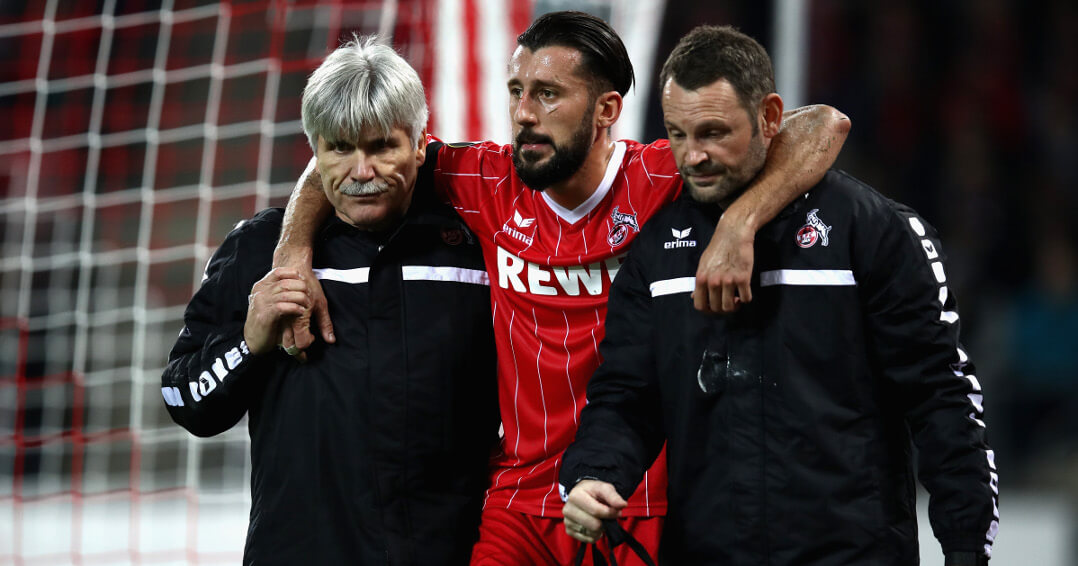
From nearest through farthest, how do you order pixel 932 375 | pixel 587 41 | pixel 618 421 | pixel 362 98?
pixel 932 375 < pixel 618 421 < pixel 362 98 < pixel 587 41

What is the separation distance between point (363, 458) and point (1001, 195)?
7.10 m

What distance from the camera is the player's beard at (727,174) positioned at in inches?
104

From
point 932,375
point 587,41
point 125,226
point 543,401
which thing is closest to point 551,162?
point 587,41

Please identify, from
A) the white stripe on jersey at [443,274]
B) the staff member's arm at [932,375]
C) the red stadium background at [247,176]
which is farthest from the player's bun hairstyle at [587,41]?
the red stadium background at [247,176]

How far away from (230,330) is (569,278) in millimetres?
863

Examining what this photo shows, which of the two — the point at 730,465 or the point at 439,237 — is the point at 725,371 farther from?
the point at 439,237

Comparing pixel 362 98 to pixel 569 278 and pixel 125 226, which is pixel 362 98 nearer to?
pixel 569 278

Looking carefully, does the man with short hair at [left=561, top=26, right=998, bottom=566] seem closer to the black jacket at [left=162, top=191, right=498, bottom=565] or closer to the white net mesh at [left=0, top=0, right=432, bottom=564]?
the black jacket at [left=162, top=191, right=498, bottom=565]

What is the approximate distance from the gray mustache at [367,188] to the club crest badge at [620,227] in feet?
1.84

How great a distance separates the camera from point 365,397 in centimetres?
291

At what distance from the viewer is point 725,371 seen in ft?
8.55

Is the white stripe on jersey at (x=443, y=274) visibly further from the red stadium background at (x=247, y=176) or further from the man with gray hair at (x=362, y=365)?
the red stadium background at (x=247, y=176)

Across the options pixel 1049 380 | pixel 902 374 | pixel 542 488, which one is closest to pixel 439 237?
pixel 542 488

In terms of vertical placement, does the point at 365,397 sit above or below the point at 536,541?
above
